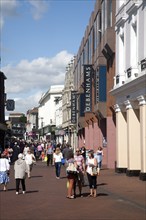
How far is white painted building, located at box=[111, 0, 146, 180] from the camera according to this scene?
2417 centimetres

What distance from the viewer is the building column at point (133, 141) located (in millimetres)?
26688

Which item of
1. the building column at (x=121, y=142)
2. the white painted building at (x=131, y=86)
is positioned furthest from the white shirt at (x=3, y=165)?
the building column at (x=121, y=142)

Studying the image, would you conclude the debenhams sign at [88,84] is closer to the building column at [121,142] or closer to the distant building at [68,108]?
the building column at [121,142]

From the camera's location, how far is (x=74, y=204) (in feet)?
50.4

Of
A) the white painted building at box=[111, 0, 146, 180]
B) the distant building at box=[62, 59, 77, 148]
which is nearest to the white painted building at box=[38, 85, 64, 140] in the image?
the distant building at box=[62, 59, 77, 148]

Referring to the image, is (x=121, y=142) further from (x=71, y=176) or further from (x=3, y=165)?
(x=71, y=176)

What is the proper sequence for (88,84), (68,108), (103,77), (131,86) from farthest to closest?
(68,108) → (88,84) → (103,77) → (131,86)

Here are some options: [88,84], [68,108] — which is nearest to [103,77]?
[88,84]

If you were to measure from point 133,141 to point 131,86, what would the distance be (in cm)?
311

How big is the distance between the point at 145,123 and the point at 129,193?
6.44 m

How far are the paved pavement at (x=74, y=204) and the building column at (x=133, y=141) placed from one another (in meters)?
5.40

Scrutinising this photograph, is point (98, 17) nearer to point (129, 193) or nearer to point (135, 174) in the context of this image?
point (135, 174)

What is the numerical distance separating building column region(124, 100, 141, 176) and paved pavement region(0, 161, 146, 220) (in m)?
5.40

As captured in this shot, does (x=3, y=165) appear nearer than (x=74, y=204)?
No
